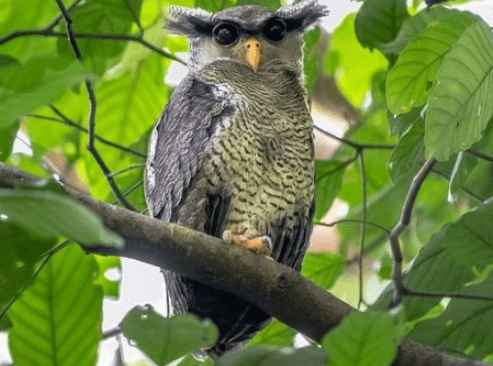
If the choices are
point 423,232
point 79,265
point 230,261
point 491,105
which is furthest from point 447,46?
point 423,232

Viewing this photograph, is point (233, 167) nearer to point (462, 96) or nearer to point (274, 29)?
point (274, 29)

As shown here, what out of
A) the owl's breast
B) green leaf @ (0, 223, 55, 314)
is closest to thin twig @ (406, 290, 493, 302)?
the owl's breast

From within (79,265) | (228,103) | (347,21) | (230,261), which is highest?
(347,21)

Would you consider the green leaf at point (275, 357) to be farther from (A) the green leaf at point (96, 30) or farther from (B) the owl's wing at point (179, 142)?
(A) the green leaf at point (96, 30)

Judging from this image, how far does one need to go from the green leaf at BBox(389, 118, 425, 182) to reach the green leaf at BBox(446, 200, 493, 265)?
341mm

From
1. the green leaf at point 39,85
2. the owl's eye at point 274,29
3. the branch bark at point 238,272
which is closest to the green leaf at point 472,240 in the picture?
the branch bark at point 238,272

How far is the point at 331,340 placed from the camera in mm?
1252

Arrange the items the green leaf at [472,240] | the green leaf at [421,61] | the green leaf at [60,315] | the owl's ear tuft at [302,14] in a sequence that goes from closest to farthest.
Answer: the green leaf at [60,315] < the green leaf at [421,61] < the green leaf at [472,240] < the owl's ear tuft at [302,14]

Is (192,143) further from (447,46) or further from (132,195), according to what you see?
(447,46)

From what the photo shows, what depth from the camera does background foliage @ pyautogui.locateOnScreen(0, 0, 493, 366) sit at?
1.24m

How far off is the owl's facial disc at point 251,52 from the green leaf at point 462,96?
135 centimetres

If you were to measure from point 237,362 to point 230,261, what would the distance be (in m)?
1.04

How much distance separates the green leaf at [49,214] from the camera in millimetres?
1027

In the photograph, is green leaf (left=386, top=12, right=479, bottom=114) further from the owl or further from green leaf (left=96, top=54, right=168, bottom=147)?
green leaf (left=96, top=54, right=168, bottom=147)
